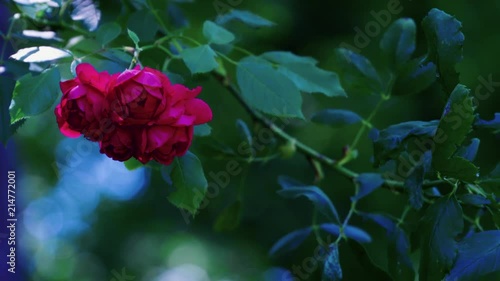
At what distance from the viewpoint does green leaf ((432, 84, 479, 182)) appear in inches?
27.7

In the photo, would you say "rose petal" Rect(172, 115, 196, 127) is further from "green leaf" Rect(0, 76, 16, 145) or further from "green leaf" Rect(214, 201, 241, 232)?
"green leaf" Rect(214, 201, 241, 232)

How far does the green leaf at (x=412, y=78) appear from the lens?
1.11 meters

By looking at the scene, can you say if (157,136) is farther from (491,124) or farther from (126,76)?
(491,124)

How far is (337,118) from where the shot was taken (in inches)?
50.4

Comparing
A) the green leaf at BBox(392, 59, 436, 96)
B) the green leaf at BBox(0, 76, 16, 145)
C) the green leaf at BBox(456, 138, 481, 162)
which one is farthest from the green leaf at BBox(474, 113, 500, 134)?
the green leaf at BBox(0, 76, 16, 145)

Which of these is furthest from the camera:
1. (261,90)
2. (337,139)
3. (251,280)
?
(251,280)

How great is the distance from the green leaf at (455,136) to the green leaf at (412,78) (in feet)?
1.18

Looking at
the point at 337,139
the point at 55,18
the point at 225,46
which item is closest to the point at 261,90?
the point at 225,46

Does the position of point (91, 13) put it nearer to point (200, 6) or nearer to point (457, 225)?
point (457, 225)

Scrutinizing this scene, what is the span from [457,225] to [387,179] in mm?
407

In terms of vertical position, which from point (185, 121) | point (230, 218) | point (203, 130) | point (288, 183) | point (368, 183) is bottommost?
point (230, 218)

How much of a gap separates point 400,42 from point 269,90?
14.3 inches

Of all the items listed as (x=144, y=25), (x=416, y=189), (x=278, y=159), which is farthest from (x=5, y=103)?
(x=278, y=159)

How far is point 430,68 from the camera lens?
3.62 ft
